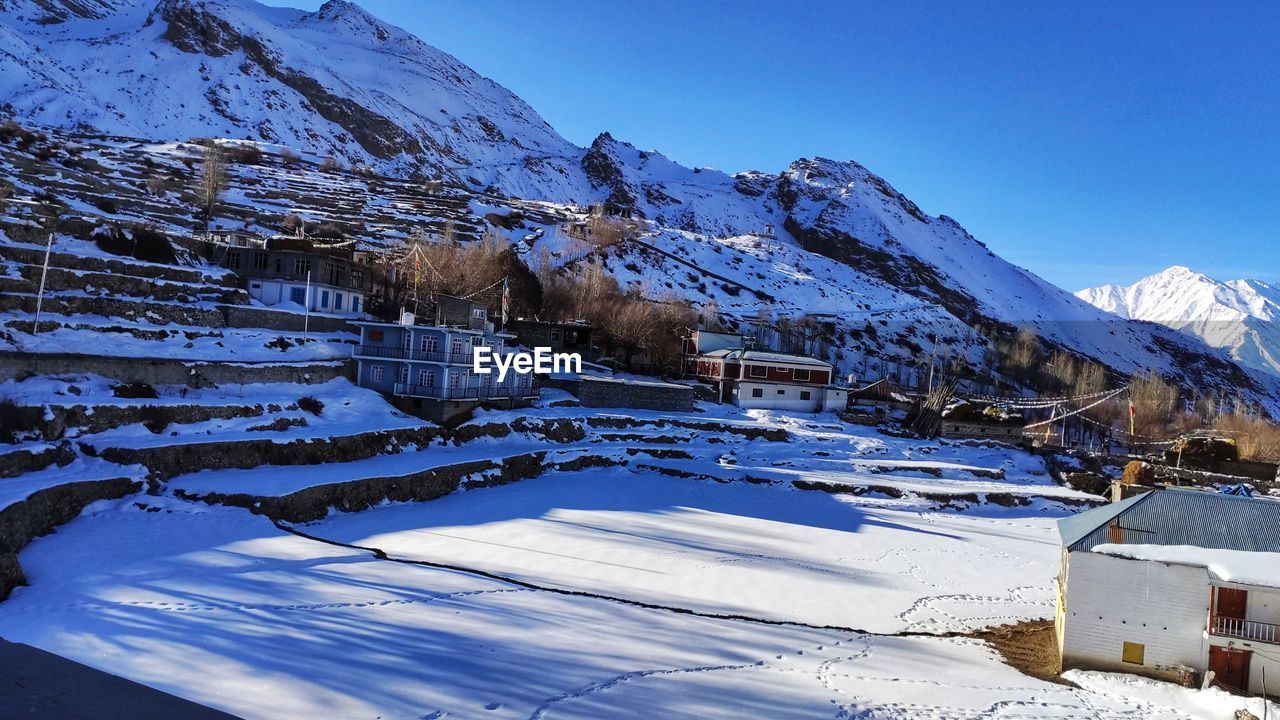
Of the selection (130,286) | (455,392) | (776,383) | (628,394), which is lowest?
(455,392)

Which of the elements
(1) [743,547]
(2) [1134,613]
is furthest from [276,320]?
(2) [1134,613]

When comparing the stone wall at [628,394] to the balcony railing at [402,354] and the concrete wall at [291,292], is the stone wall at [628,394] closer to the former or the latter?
the balcony railing at [402,354]

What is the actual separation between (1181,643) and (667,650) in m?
11.0

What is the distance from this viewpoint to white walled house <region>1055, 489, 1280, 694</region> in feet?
49.3

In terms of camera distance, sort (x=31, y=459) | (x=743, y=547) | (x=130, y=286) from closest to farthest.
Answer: (x=31, y=459), (x=743, y=547), (x=130, y=286)

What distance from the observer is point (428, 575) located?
1830cm

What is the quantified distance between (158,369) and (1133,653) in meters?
32.9

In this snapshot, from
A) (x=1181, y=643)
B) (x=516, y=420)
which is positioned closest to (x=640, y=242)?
(x=516, y=420)

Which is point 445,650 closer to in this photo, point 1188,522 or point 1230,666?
point 1230,666

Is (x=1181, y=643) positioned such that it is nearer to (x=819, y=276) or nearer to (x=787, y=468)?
(x=787, y=468)

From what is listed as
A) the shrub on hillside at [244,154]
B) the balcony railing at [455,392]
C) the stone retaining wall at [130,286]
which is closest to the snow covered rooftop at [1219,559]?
the balcony railing at [455,392]

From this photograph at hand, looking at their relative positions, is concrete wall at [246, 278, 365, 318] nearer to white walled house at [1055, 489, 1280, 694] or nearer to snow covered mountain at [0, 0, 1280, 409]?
snow covered mountain at [0, 0, 1280, 409]

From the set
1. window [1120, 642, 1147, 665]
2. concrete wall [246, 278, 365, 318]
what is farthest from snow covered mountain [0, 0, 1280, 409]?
window [1120, 642, 1147, 665]

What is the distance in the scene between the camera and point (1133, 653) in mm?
15914
